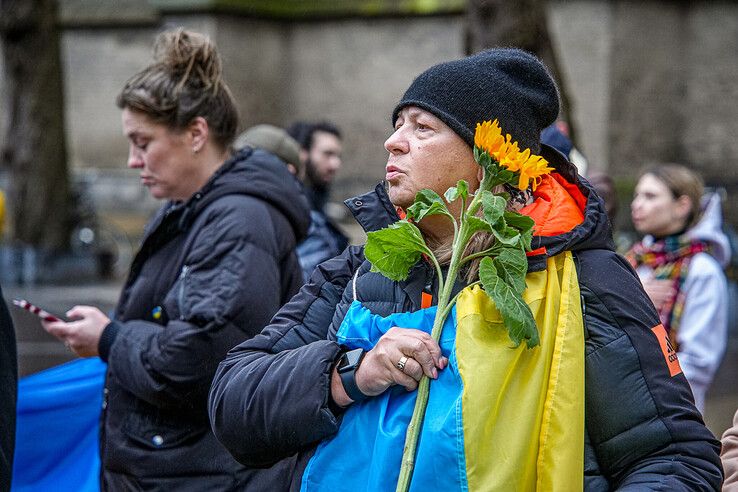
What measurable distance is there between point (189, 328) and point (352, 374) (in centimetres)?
116

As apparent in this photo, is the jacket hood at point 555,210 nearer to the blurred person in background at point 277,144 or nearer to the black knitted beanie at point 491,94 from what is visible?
the black knitted beanie at point 491,94

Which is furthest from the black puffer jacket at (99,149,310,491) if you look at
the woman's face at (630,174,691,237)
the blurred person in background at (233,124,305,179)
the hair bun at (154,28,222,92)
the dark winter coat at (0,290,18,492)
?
the woman's face at (630,174,691,237)

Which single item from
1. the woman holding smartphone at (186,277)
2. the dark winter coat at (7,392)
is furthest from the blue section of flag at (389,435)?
the woman holding smartphone at (186,277)

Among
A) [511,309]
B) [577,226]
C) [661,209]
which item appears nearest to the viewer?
[511,309]

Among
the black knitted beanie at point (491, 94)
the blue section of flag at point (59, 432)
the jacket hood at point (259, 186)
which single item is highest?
the black knitted beanie at point (491, 94)

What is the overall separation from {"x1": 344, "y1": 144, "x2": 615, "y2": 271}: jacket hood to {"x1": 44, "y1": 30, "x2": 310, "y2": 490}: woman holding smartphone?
3.14ft

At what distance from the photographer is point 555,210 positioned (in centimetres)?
244

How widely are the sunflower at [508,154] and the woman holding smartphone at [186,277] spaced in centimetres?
131

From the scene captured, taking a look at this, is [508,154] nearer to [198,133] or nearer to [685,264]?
[198,133]

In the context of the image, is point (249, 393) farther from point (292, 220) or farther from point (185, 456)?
point (292, 220)

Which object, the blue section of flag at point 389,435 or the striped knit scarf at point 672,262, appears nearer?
the blue section of flag at point 389,435

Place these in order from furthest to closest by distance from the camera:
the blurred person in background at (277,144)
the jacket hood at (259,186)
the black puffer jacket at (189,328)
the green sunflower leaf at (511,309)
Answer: the blurred person in background at (277,144)
the jacket hood at (259,186)
the black puffer jacket at (189,328)
the green sunflower leaf at (511,309)

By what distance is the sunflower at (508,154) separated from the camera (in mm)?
2303

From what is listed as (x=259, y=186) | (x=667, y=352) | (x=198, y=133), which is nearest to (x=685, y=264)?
(x=259, y=186)
